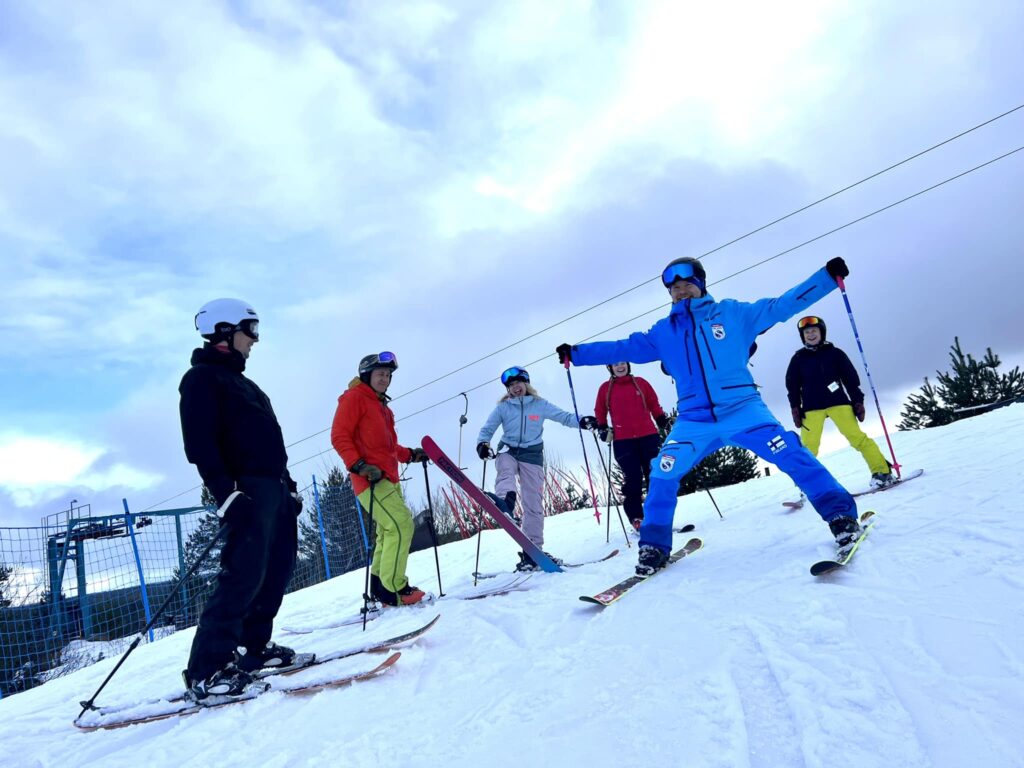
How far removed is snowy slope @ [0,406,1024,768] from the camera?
1610mm

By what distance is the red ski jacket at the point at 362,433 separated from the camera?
473 cm

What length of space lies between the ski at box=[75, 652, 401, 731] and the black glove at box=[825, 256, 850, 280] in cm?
321

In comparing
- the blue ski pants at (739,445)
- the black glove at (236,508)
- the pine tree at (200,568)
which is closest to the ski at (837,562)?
the blue ski pants at (739,445)

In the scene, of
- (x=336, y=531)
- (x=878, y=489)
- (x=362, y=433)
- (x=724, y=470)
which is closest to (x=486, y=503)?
(x=362, y=433)

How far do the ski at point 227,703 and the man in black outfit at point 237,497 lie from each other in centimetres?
5

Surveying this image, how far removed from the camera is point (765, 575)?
3.20 metres

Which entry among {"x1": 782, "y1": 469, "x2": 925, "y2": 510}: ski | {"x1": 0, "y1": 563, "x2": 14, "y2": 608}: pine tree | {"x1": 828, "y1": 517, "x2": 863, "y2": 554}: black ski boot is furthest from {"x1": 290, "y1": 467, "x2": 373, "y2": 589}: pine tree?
{"x1": 828, "y1": 517, "x2": 863, "y2": 554}: black ski boot

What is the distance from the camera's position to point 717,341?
12.8 feet

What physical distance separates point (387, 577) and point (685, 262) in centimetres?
319

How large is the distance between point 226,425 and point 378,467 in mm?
1768

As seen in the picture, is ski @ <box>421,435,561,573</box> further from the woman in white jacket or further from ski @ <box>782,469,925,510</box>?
ski @ <box>782,469,925,510</box>

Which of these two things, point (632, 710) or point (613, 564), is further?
point (613, 564)

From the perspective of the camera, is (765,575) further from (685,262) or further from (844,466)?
(844,466)

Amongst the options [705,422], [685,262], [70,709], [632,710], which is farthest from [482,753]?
[685,262]
